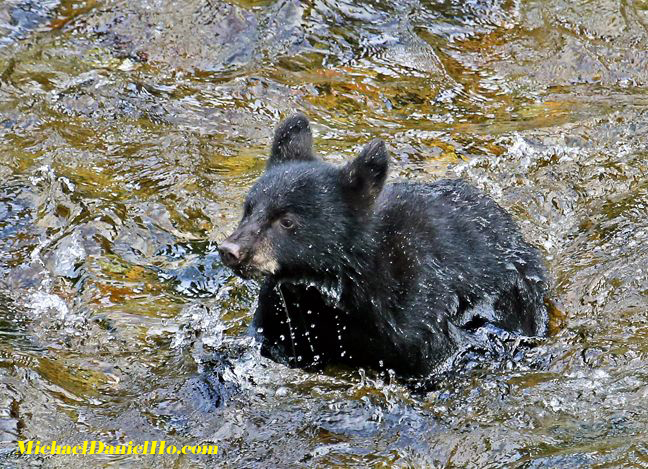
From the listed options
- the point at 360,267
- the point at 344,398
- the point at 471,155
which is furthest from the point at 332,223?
the point at 471,155

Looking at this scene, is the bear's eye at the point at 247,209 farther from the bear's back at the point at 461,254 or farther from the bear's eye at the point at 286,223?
the bear's back at the point at 461,254

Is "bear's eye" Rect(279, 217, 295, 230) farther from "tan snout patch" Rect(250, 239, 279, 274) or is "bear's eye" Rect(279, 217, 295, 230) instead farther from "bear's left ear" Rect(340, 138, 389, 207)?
"bear's left ear" Rect(340, 138, 389, 207)

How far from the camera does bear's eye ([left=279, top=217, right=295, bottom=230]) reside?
19.0 ft

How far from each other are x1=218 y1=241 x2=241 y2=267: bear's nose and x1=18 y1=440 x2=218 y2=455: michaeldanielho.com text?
45.3 inches

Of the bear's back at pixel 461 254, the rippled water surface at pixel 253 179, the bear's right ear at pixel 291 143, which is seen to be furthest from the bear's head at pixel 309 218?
the rippled water surface at pixel 253 179

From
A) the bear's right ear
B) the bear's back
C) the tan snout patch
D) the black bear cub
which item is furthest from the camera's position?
the bear's right ear

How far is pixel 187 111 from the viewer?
380 inches

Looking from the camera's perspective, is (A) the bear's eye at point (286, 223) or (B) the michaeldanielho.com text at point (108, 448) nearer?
(B) the michaeldanielho.com text at point (108, 448)

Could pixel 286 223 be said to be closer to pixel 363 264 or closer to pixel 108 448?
pixel 363 264

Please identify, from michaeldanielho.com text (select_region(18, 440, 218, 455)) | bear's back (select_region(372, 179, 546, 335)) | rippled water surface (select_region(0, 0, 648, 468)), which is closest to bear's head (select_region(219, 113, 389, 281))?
bear's back (select_region(372, 179, 546, 335))

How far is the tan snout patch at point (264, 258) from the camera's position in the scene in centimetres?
571

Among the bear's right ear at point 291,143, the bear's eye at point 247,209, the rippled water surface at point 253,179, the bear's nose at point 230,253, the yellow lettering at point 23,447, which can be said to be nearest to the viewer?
the yellow lettering at point 23,447

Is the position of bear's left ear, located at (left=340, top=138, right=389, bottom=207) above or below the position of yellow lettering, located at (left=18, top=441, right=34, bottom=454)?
above

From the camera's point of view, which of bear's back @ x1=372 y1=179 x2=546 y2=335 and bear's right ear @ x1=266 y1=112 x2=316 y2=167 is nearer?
bear's back @ x1=372 y1=179 x2=546 y2=335
